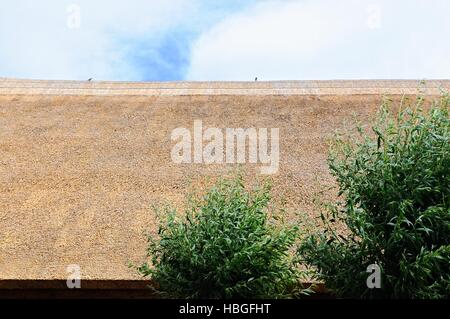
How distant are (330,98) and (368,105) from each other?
730mm

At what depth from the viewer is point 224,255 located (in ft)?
18.0

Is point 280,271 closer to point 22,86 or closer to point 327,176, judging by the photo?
point 327,176

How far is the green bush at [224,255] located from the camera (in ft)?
18.0
